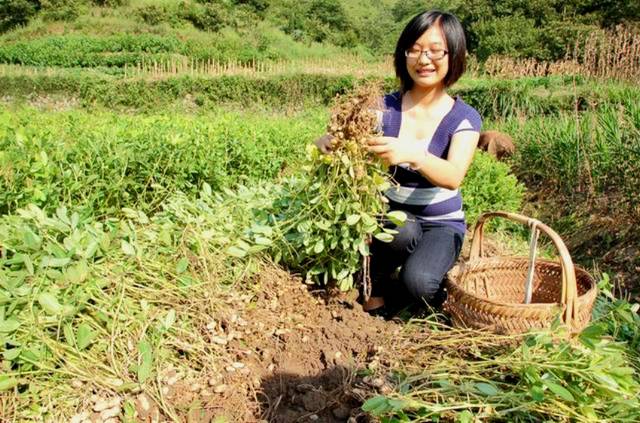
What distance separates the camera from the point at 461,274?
231 cm

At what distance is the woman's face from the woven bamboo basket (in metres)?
0.66

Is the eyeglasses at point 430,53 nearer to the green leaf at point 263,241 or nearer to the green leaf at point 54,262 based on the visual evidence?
the green leaf at point 263,241

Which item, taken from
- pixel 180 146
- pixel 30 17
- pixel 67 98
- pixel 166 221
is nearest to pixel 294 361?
pixel 166 221

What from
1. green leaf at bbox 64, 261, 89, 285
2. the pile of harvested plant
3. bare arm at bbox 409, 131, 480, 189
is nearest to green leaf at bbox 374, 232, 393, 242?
the pile of harvested plant

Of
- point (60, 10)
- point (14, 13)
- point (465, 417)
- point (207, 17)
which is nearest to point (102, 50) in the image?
point (60, 10)

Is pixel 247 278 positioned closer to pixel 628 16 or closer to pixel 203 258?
pixel 203 258

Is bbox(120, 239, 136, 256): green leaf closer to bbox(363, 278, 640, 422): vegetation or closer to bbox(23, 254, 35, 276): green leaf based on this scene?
bbox(23, 254, 35, 276): green leaf

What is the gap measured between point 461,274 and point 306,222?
749 millimetres

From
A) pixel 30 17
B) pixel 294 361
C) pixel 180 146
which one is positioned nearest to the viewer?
pixel 294 361

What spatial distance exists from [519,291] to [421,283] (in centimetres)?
53

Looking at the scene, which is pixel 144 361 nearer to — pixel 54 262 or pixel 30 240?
pixel 54 262

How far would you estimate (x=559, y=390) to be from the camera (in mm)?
1294

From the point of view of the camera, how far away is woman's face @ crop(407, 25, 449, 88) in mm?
2244

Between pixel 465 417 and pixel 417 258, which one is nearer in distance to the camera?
pixel 465 417
